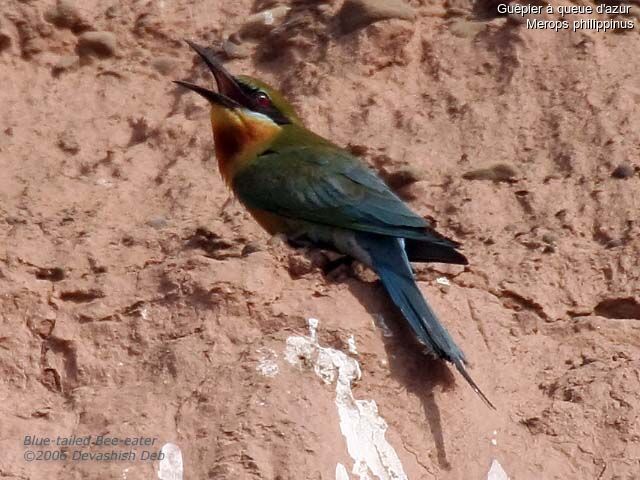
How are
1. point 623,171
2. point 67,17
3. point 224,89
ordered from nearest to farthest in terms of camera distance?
point 623,171, point 224,89, point 67,17

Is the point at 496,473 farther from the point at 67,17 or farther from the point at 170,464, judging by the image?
the point at 67,17

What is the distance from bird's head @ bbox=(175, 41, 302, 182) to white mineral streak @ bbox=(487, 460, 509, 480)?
142 cm

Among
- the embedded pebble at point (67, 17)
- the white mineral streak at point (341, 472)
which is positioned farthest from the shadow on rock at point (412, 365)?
the embedded pebble at point (67, 17)

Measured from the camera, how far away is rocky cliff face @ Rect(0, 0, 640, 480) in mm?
3527

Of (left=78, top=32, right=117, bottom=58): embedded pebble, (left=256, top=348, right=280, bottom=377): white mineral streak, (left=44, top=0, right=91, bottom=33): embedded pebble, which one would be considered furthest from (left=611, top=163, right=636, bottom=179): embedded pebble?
(left=44, top=0, right=91, bottom=33): embedded pebble

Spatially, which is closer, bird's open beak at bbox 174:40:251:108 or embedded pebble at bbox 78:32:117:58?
bird's open beak at bbox 174:40:251:108

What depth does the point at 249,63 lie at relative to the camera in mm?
5379

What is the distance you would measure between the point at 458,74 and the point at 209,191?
0.92m

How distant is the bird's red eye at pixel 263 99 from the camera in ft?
15.9

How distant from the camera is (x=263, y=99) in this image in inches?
191

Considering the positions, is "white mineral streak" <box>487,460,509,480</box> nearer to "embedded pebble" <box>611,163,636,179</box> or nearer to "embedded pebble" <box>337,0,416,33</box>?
"embedded pebble" <box>611,163,636,179</box>

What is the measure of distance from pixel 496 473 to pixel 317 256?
77 centimetres

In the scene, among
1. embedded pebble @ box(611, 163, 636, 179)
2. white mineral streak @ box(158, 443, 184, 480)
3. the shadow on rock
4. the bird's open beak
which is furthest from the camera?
the bird's open beak

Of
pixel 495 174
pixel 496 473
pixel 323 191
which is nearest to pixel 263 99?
pixel 323 191
